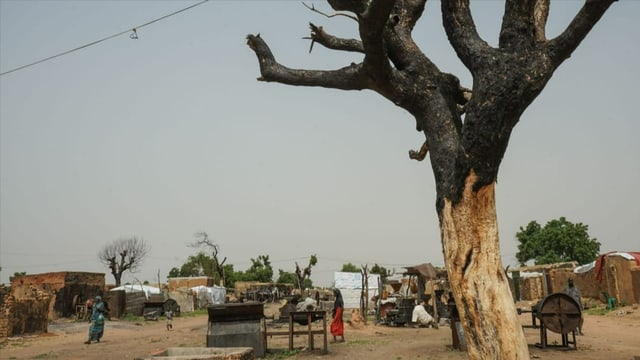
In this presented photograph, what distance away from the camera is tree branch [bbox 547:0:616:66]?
465 cm

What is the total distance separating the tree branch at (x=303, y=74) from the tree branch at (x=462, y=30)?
111 centimetres

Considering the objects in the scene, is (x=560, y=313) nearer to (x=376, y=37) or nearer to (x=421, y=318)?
(x=421, y=318)

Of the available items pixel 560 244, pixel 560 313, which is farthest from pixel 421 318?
pixel 560 244

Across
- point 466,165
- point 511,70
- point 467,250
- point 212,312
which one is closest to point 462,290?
point 467,250

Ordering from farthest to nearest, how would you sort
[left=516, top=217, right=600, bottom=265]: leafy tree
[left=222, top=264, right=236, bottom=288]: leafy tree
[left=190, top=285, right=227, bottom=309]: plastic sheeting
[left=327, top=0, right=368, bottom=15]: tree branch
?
[left=222, top=264, right=236, bottom=288]: leafy tree
[left=516, top=217, right=600, bottom=265]: leafy tree
[left=190, top=285, right=227, bottom=309]: plastic sheeting
[left=327, top=0, right=368, bottom=15]: tree branch

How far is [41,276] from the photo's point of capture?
3083 cm

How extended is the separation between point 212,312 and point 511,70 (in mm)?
9091

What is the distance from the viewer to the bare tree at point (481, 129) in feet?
15.6

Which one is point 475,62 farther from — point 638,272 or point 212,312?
point 638,272

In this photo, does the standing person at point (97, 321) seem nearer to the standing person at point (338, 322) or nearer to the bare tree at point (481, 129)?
the standing person at point (338, 322)

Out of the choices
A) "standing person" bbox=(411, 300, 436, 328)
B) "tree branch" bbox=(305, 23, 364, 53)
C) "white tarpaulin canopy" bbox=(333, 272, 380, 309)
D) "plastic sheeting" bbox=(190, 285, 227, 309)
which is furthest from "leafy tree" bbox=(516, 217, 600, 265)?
"tree branch" bbox=(305, 23, 364, 53)

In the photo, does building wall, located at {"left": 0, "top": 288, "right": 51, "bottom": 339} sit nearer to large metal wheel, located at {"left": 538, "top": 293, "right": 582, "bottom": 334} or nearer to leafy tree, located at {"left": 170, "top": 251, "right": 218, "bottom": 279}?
large metal wheel, located at {"left": 538, "top": 293, "right": 582, "bottom": 334}

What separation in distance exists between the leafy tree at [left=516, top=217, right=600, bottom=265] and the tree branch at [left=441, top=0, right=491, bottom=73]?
2215 inches

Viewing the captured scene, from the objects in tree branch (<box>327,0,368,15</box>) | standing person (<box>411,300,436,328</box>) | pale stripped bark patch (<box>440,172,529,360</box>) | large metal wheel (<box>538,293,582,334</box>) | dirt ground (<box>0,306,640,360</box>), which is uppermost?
tree branch (<box>327,0,368,15</box>)
